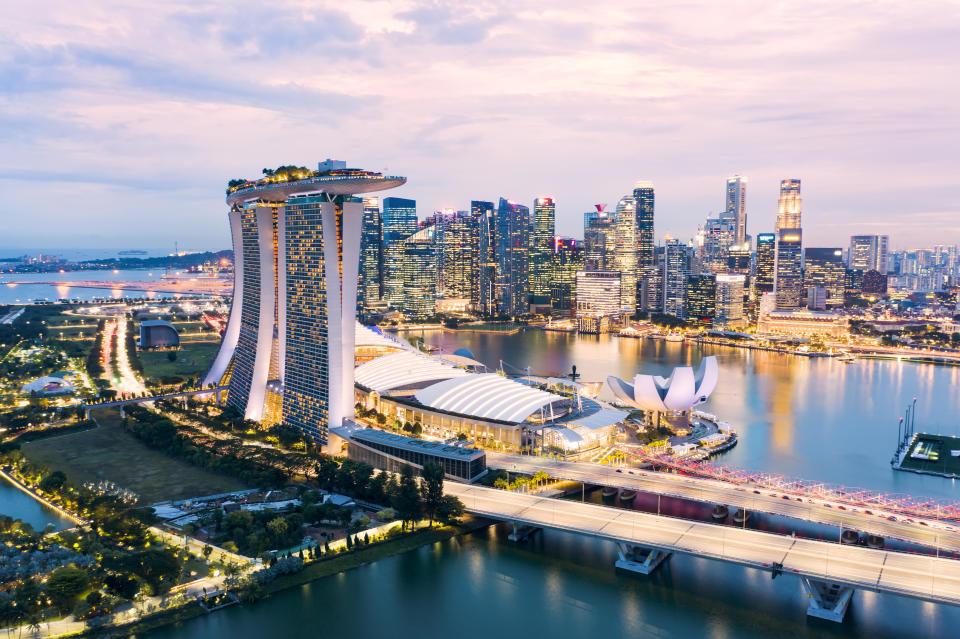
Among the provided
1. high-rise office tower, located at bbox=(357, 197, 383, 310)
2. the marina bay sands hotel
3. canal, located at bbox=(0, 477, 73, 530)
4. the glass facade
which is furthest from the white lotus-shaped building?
high-rise office tower, located at bbox=(357, 197, 383, 310)

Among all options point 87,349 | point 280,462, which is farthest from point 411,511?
point 87,349

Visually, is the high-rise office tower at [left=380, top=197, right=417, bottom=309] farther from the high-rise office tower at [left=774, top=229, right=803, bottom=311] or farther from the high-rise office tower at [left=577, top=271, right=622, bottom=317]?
the high-rise office tower at [left=774, top=229, right=803, bottom=311]

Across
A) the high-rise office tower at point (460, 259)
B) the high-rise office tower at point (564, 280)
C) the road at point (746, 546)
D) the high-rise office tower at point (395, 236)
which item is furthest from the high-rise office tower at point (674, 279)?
the road at point (746, 546)

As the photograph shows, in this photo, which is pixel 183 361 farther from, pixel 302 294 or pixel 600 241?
pixel 600 241

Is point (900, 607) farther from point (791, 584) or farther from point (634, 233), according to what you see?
point (634, 233)

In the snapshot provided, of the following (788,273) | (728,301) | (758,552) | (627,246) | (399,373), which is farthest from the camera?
(627,246)

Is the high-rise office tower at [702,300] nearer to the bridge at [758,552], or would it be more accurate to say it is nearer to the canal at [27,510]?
the bridge at [758,552]

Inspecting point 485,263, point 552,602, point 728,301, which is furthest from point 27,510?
point 485,263
